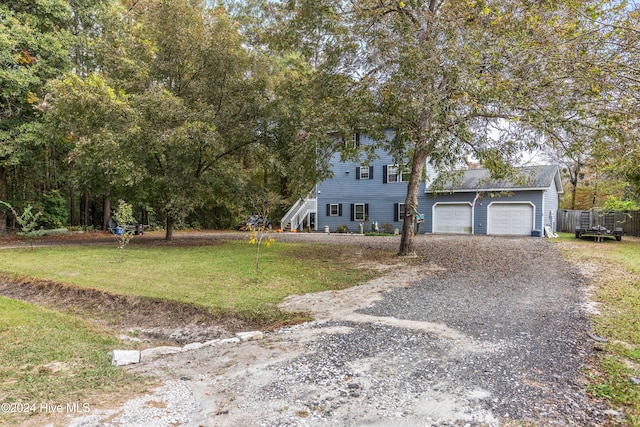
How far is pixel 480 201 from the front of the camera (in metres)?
18.9

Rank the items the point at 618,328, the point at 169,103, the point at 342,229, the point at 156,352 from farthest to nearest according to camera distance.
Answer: the point at 342,229 → the point at 169,103 → the point at 618,328 → the point at 156,352

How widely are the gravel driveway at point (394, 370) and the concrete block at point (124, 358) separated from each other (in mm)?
207

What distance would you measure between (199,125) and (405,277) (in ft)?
25.1

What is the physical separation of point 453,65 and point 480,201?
1288 centimetres

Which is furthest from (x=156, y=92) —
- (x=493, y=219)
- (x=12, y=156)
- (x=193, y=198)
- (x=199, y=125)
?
(x=493, y=219)

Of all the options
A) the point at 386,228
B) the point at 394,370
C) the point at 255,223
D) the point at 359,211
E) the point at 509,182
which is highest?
the point at 509,182

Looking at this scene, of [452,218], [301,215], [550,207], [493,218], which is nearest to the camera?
[550,207]

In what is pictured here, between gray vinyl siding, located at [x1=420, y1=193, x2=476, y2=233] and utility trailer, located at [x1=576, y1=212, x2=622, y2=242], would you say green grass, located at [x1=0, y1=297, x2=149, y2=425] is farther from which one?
utility trailer, located at [x1=576, y1=212, x2=622, y2=242]

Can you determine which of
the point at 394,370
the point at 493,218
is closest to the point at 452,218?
the point at 493,218

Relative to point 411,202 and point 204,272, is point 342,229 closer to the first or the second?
point 411,202

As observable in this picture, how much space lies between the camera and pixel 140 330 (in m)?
5.70

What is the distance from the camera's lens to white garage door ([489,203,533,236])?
17781mm

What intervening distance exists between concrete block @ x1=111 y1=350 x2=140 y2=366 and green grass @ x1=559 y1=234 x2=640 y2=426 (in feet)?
14.6

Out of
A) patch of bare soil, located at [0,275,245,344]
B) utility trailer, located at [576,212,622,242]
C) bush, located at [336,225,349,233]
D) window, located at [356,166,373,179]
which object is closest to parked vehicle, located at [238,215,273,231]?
patch of bare soil, located at [0,275,245,344]
